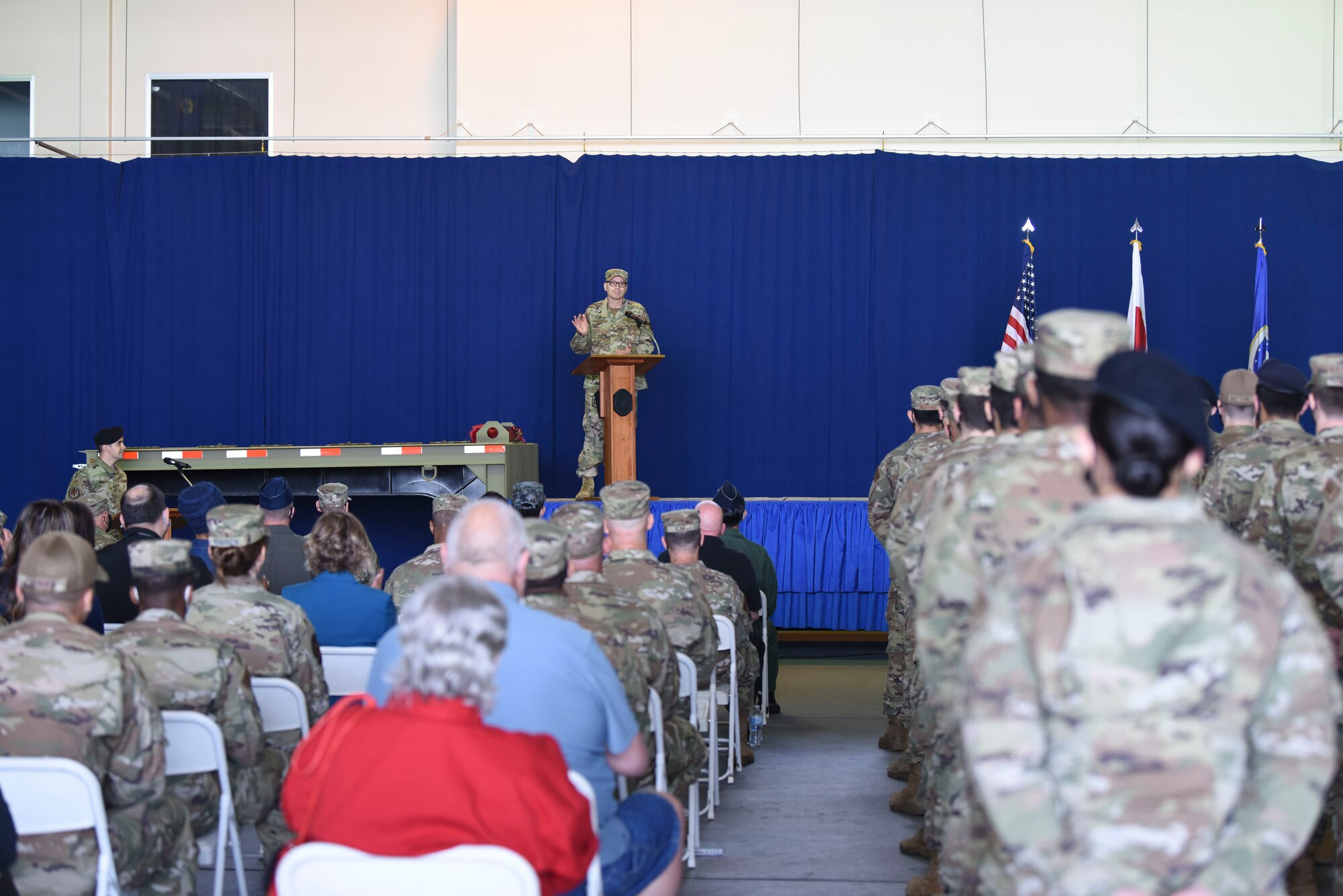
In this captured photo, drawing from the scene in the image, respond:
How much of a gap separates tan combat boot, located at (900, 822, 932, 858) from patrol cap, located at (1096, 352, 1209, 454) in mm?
2503

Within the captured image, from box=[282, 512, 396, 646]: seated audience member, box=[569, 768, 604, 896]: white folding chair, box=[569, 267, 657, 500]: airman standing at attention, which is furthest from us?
box=[569, 267, 657, 500]: airman standing at attention

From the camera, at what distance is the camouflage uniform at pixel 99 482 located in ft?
25.5

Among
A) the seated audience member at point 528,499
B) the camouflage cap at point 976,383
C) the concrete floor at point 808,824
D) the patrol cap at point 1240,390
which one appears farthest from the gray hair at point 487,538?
the patrol cap at point 1240,390

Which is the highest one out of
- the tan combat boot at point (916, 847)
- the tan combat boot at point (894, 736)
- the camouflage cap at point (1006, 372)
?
the camouflage cap at point (1006, 372)

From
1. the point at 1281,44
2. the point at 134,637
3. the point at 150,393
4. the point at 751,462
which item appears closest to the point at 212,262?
the point at 150,393

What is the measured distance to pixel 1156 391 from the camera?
154 cm

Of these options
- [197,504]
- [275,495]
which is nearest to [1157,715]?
[275,495]

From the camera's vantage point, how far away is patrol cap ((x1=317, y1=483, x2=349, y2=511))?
19.9ft

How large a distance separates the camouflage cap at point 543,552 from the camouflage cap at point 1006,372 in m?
1.03

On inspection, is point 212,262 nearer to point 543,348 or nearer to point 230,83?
point 230,83

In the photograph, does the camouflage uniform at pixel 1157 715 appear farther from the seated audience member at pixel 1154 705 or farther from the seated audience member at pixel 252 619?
the seated audience member at pixel 252 619

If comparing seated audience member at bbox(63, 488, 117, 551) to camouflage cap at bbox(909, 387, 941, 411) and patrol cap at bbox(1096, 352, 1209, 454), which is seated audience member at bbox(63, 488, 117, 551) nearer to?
camouflage cap at bbox(909, 387, 941, 411)

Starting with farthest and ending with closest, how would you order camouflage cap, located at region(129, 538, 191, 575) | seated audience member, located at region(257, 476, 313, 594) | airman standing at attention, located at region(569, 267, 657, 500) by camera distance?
airman standing at attention, located at region(569, 267, 657, 500) < seated audience member, located at region(257, 476, 313, 594) < camouflage cap, located at region(129, 538, 191, 575)

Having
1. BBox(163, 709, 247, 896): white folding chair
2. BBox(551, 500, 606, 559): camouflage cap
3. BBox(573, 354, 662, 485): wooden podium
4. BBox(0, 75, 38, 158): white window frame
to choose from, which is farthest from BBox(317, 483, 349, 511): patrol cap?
BBox(0, 75, 38, 158): white window frame
